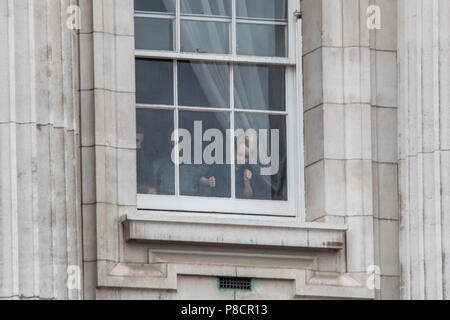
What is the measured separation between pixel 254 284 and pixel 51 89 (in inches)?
101

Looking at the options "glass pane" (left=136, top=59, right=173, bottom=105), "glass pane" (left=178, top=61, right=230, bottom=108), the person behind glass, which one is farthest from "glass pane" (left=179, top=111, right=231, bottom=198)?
"glass pane" (left=136, top=59, right=173, bottom=105)

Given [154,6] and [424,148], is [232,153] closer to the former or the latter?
[154,6]

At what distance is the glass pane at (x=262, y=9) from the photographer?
24500mm

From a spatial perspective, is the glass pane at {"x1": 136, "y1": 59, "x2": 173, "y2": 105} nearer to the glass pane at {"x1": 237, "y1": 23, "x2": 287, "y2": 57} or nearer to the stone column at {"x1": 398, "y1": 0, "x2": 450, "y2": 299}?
the glass pane at {"x1": 237, "y1": 23, "x2": 287, "y2": 57}

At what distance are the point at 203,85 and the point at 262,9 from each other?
97 centimetres

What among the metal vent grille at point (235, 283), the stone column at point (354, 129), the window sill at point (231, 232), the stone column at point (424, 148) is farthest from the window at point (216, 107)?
the stone column at point (424, 148)

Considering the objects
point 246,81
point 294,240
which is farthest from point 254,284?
point 246,81

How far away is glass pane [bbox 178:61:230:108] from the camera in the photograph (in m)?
24.2

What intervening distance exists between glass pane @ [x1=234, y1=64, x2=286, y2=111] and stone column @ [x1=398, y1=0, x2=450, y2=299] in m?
1.16

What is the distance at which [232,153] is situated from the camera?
24.2m

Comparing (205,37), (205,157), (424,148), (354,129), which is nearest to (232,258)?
(205,157)

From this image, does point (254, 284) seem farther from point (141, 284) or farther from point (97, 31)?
point (97, 31)

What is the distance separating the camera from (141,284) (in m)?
23.1
